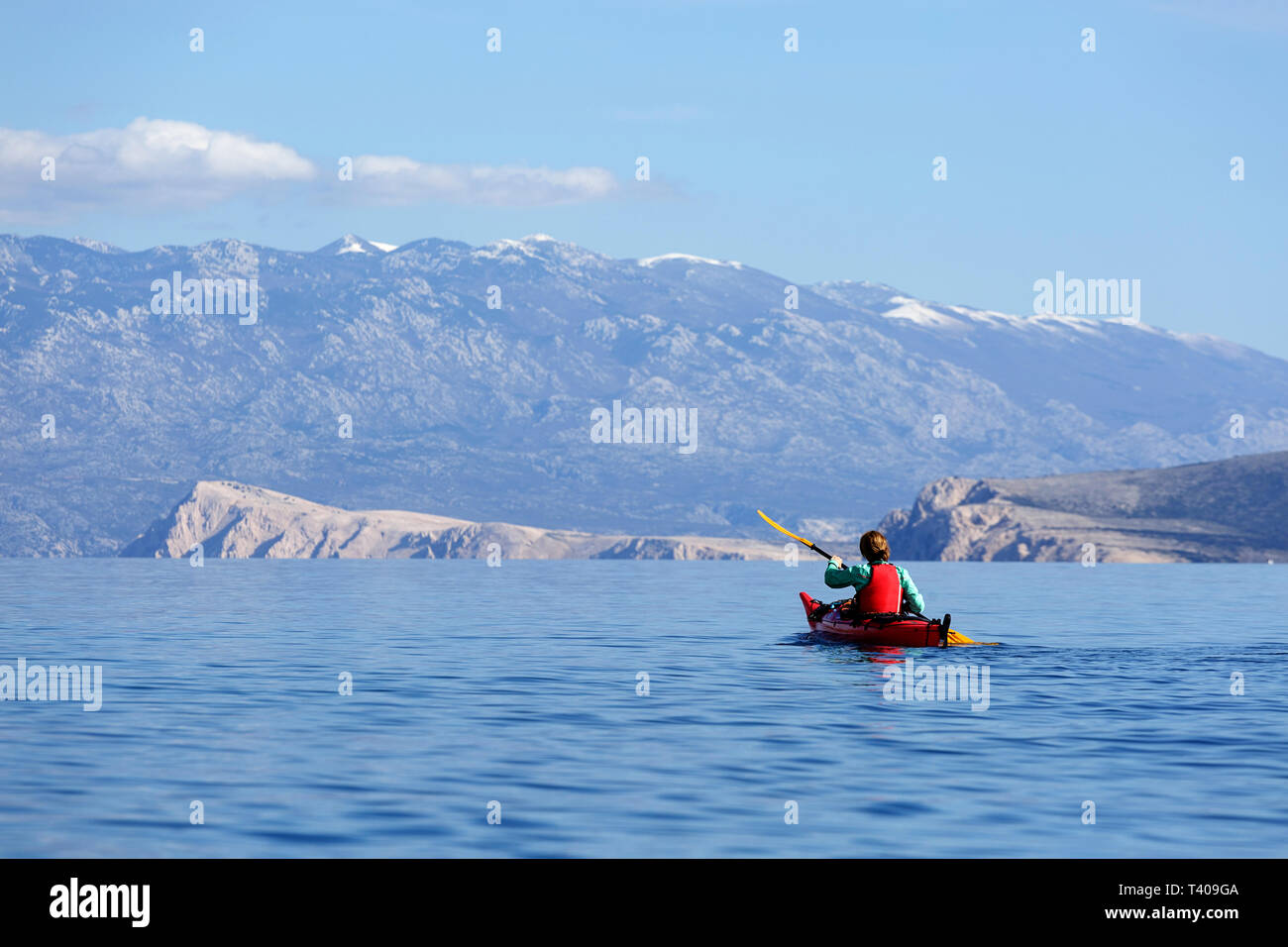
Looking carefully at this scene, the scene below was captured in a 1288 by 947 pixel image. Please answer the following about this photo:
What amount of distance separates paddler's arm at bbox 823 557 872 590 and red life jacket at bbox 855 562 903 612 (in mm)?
174

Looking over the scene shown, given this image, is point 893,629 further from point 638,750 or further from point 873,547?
point 638,750

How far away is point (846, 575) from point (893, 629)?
1800 millimetres

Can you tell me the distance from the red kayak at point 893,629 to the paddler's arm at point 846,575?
829 millimetres

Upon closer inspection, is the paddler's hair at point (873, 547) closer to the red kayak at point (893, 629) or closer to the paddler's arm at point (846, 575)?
the paddler's arm at point (846, 575)

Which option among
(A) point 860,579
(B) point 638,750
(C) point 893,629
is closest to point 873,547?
(A) point 860,579

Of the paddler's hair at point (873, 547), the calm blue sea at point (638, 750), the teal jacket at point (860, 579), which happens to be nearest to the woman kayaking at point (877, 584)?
the teal jacket at point (860, 579)

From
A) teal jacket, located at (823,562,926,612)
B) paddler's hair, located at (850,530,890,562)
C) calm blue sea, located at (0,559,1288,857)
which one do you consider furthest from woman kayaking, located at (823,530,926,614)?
calm blue sea, located at (0,559,1288,857)

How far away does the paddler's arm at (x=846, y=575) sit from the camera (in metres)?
41.6

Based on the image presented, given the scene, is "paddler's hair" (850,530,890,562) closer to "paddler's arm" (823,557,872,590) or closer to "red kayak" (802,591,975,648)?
"paddler's arm" (823,557,872,590)

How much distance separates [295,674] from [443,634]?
15953mm

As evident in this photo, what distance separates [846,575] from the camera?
41875 mm

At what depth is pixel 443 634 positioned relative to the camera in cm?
5397

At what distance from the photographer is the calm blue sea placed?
18531mm
